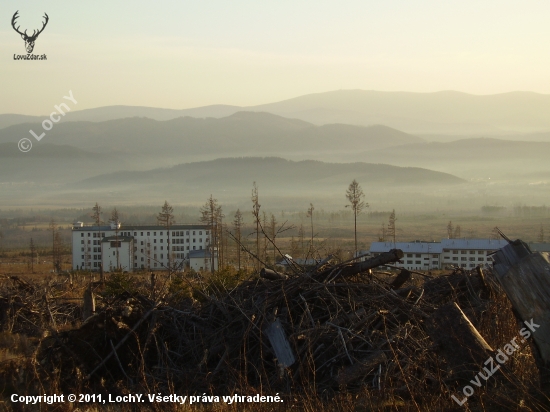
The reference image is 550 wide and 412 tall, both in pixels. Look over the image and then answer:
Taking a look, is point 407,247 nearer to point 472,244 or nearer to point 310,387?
point 472,244

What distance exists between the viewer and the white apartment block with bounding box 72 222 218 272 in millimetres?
61375

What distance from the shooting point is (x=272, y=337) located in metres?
7.74

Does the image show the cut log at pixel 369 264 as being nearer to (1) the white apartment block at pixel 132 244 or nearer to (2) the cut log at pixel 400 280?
(2) the cut log at pixel 400 280

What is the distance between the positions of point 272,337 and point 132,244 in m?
58.0

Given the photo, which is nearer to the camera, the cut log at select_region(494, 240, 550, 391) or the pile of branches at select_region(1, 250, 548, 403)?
the cut log at select_region(494, 240, 550, 391)

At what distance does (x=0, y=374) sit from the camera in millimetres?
7648

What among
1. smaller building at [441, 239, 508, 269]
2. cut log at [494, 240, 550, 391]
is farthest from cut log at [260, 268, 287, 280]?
smaller building at [441, 239, 508, 269]

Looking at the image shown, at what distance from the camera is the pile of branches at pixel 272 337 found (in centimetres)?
720

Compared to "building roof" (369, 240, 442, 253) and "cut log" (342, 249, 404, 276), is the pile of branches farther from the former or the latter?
"building roof" (369, 240, 442, 253)

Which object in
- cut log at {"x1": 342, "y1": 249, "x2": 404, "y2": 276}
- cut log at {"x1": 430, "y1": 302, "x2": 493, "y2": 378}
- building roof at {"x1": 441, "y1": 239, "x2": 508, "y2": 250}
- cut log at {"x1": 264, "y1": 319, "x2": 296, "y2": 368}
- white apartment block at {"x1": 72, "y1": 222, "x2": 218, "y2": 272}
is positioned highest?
cut log at {"x1": 342, "y1": 249, "x2": 404, "y2": 276}

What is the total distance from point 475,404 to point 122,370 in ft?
14.6

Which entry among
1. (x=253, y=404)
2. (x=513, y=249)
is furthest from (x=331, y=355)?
(x=513, y=249)

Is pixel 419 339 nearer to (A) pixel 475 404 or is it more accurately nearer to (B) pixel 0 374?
(A) pixel 475 404

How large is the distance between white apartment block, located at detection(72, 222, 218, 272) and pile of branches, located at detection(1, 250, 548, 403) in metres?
45.1
